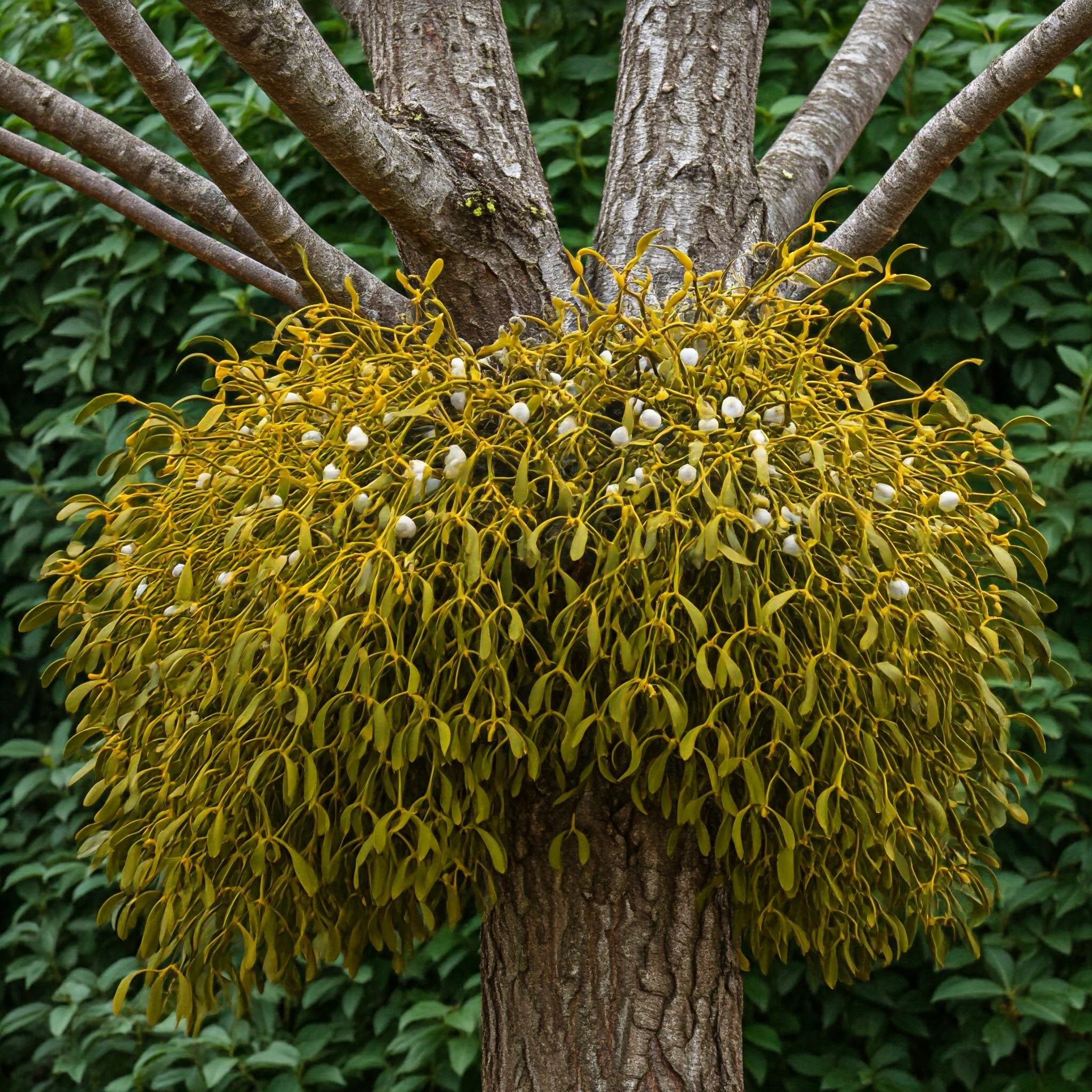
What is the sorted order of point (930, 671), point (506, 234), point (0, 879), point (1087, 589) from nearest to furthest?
point (930, 671) → point (506, 234) → point (1087, 589) → point (0, 879)

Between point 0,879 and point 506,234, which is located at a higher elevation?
point 506,234

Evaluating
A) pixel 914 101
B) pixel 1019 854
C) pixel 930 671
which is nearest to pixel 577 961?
pixel 930 671

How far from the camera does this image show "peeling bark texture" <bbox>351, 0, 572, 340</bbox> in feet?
3.52

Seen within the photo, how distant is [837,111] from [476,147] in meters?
0.51

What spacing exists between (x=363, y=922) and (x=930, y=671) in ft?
1.65

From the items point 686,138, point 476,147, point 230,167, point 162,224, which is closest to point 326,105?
point 230,167

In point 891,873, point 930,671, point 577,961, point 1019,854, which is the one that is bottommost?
point 1019,854

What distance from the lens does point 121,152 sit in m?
1.05

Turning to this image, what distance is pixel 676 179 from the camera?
1.17 meters

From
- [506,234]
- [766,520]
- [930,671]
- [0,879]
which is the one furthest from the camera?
[0,879]

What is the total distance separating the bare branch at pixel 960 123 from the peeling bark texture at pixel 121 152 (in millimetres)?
582

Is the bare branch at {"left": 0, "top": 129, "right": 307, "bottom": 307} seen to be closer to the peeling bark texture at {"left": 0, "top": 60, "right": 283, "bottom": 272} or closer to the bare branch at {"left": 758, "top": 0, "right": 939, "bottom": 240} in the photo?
the peeling bark texture at {"left": 0, "top": 60, "right": 283, "bottom": 272}

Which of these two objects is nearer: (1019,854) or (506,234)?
(506,234)

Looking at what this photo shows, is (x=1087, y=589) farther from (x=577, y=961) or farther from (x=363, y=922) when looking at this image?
(x=363, y=922)
